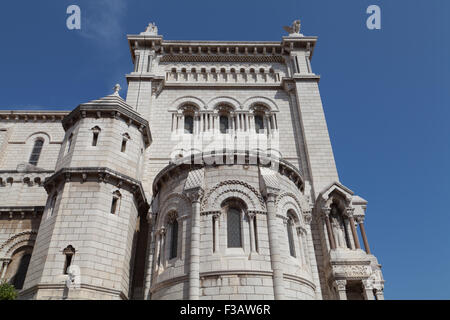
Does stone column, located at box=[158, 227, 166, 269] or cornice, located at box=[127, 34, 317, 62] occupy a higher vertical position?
cornice, located at box=[127, 34, 317, 62]

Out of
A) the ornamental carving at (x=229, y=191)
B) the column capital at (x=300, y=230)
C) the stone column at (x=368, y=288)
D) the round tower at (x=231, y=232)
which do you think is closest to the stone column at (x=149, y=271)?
the round tower at (x=231, y=232)

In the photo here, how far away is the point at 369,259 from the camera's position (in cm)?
1733

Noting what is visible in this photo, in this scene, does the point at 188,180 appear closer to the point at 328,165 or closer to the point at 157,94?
the point at 328,165

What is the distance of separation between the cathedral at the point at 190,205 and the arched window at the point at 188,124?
0.10m

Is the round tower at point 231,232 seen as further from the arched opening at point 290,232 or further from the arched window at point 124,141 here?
the arched window at point 124,141

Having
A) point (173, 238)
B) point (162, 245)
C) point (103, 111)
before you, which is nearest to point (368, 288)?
point (173, 238)

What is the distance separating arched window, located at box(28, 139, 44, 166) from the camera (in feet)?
91.9

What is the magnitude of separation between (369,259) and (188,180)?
10427mm

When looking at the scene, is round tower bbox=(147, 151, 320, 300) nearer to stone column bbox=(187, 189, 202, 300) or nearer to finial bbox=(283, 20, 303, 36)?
stone column bbox=(187, 189, 202, 300)

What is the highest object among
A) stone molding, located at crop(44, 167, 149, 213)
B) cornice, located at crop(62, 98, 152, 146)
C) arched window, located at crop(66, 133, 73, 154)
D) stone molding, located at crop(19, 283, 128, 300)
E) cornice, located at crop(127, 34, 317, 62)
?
cornice, located at crop(127, 34, 317, 62)

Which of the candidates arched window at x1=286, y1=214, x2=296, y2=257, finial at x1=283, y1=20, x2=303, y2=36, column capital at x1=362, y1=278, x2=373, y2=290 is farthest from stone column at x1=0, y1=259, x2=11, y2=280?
finial at x1=283, y1=20, x2=303, y2=36

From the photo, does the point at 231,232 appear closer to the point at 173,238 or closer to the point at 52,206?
the point at 173,238

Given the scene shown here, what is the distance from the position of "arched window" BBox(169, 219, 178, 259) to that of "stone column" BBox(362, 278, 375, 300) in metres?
9.61

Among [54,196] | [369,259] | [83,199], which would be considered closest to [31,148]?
[54,196]
